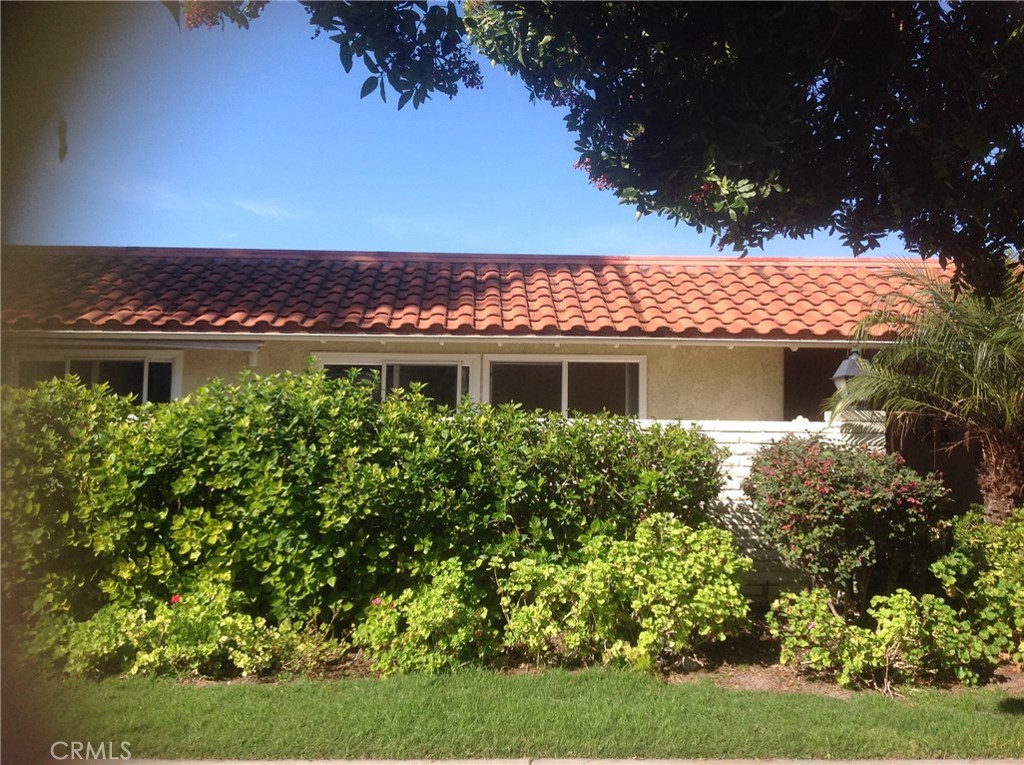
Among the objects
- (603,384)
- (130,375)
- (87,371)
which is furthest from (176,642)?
(603,384)

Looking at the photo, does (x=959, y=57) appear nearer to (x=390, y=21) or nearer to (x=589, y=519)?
(x=390, y=21)

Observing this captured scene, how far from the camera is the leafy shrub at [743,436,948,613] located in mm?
6258

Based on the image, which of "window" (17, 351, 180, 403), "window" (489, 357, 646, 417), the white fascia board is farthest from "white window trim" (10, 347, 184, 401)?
"window" (489, 357, 646, 417)

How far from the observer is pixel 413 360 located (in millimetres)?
10555

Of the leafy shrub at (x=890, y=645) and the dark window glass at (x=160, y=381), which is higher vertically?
the dark window glass at (x=160, y=381)

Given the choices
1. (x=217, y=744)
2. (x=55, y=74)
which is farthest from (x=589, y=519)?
(x=55, y=74)

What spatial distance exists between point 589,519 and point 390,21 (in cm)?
388

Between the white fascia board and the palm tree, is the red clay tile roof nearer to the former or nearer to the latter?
the white fascia board

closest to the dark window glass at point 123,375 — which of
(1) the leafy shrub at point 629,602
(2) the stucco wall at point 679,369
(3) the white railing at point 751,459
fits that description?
(2) the stucco wall at point 679,369

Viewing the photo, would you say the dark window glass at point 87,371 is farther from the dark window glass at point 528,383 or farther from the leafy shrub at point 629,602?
the leafy shrub at point 629,602

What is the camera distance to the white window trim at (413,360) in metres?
10.4

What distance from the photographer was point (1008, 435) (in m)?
7.62

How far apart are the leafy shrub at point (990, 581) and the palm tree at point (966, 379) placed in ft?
3.61

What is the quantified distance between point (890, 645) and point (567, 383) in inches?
212
